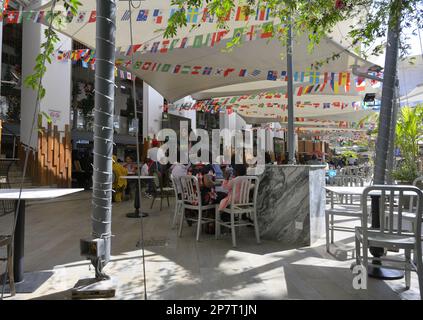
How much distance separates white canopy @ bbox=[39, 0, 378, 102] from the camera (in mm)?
5441

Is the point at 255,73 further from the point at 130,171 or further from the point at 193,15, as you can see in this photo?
Answer: the point at 130,171

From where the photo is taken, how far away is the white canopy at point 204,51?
5.44 meters

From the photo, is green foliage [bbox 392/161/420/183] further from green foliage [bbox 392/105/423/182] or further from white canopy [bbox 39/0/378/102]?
white canopy [bbox 39/0/378/102]

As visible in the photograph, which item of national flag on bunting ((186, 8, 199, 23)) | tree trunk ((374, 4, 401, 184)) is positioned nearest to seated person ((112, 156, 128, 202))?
national flag on bunting ((186, 8, 199, 23))

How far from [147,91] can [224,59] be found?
37.5 ft

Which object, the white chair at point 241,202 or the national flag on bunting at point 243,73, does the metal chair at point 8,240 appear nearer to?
the white chair at point 241,202

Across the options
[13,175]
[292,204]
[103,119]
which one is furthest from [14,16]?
[13,175]

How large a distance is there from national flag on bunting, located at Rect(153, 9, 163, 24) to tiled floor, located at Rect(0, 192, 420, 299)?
3363 mm

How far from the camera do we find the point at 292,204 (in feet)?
15.0

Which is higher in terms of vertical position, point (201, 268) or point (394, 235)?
point (394, 235)

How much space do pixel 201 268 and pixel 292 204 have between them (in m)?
1.64

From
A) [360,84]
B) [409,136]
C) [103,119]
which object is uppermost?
[360,84]
